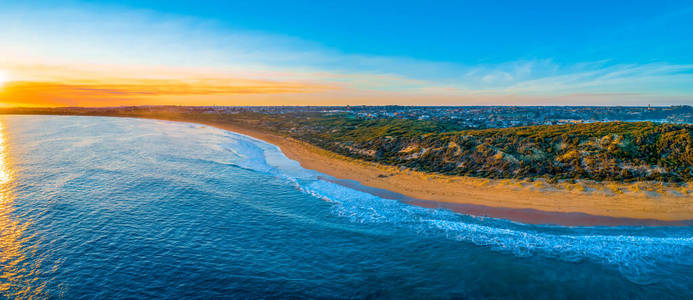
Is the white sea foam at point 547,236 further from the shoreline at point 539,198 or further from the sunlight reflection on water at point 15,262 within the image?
the sunlight reflection on water at point 15,262

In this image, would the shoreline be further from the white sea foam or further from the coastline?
the white sea foam

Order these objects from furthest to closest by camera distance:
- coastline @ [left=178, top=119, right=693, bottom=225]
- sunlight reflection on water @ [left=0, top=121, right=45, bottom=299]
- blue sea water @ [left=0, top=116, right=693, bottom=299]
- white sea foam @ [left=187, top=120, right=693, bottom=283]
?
coastline @ [left=178, top=119, right=693, bottom=225]
white sea foam @ [left=187, top=120, right=693, bottom=283]
blue sea water @ [left=0, top=116, right=693, bottom=299]
sunlight reflection on water @ [left=0, top=121, right=45, bottom=299]

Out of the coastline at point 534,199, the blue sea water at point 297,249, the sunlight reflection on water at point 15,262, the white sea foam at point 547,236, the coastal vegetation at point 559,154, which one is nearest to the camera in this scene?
the sunlight reflection on water at point 15,262

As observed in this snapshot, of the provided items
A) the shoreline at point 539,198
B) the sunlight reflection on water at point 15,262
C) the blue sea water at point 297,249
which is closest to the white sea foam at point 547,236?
the blue sea water at point 297,249

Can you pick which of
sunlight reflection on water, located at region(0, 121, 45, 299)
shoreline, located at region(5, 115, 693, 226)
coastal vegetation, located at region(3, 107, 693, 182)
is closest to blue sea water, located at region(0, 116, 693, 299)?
sunlight reflection on water, located at region(0, 121, 45, 299)

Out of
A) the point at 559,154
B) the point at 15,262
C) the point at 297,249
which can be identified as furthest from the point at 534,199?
the point at 15,262

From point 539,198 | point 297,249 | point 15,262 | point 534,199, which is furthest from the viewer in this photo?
point 539,198

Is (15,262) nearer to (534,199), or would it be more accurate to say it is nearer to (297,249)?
(297,249)
